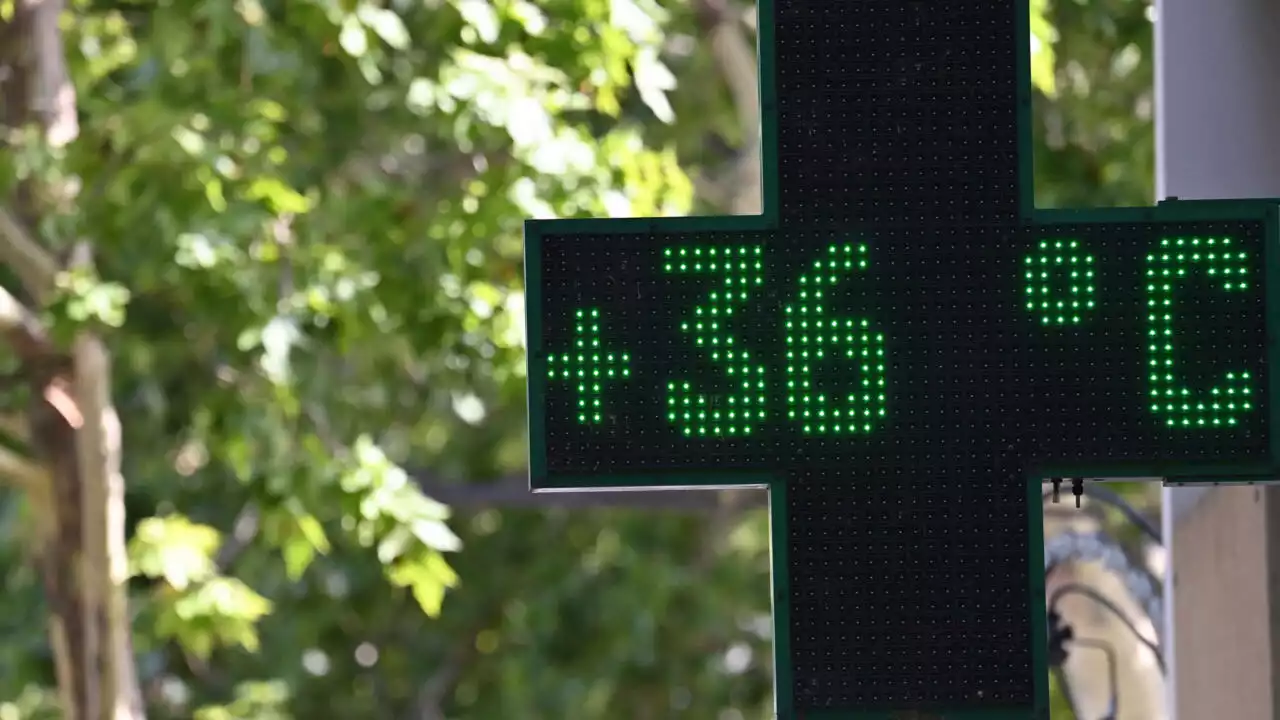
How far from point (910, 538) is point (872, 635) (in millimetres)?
191

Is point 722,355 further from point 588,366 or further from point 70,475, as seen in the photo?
point 70,475

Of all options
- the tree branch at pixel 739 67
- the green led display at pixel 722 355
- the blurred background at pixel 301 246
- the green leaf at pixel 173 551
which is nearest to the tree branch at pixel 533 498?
the blurred background at pixel 301 246

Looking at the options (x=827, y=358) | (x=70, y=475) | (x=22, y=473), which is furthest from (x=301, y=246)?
(x=827, y=358)

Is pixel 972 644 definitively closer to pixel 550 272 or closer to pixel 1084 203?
pixel 550 272

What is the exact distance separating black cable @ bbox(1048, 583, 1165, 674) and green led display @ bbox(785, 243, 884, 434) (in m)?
3.56

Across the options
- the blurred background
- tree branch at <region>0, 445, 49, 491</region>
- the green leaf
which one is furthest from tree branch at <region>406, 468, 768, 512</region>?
tree branch at <region>0, 445, 49, 491</region>

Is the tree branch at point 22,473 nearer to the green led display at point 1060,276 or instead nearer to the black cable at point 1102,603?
the black cable at point 1102,603

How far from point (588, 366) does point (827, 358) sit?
1.45 ft

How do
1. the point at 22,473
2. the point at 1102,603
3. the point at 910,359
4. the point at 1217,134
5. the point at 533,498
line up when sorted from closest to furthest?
1. the point at 910,359
2. the point at 1217,134
3. the point at 1102,603
4. the point at 22,473
5. the point at 533,498

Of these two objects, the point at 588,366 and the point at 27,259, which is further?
the point at 27,259

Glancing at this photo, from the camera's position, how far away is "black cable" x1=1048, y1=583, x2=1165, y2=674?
743 centimetres

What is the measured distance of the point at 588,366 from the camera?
410 centimetres

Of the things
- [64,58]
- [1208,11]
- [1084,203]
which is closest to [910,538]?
[1208,11]

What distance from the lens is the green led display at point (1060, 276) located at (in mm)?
4109
